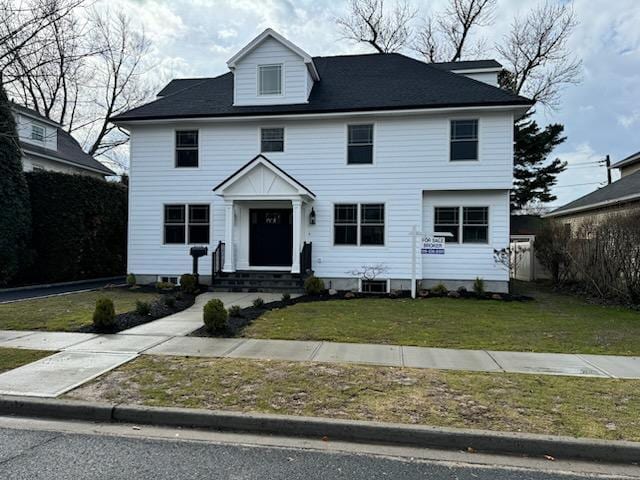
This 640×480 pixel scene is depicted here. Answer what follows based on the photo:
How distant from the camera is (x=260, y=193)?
14.4 m

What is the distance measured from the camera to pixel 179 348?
6.82m

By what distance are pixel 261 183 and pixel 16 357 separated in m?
9.37

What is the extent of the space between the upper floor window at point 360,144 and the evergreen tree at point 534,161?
1940 centimetres

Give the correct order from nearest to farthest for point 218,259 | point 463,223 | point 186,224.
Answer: point 463,223 → point 218,259 → point 186,224

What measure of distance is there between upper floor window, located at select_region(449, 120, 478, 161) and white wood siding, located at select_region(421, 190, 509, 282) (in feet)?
4.02

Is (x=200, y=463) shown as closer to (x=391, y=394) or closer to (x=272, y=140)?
(x=391, y=394)

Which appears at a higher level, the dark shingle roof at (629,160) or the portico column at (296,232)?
the dark shingle roof at (629,160)

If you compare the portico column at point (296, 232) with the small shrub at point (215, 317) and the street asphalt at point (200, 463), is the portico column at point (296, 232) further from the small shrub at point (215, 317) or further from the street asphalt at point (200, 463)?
the street asphalt at point (200, 463)

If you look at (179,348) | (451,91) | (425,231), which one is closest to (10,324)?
(179,348)

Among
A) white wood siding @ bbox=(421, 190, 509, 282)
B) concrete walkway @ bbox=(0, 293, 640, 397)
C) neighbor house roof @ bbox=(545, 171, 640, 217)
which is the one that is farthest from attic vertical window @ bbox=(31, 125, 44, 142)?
neighbor house roof @ bbox=(545, 171, 640, 217)

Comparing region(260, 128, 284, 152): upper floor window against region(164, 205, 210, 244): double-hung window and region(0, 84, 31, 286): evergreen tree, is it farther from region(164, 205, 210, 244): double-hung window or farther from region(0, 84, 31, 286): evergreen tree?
region(0, 84, 31, 286): evergreen tree

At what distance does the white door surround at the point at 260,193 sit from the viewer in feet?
46.5

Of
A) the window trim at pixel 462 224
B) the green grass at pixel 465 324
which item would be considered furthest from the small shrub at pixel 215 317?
the window trim at pixel 462 224

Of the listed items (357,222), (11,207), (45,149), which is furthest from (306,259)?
(45,149)
